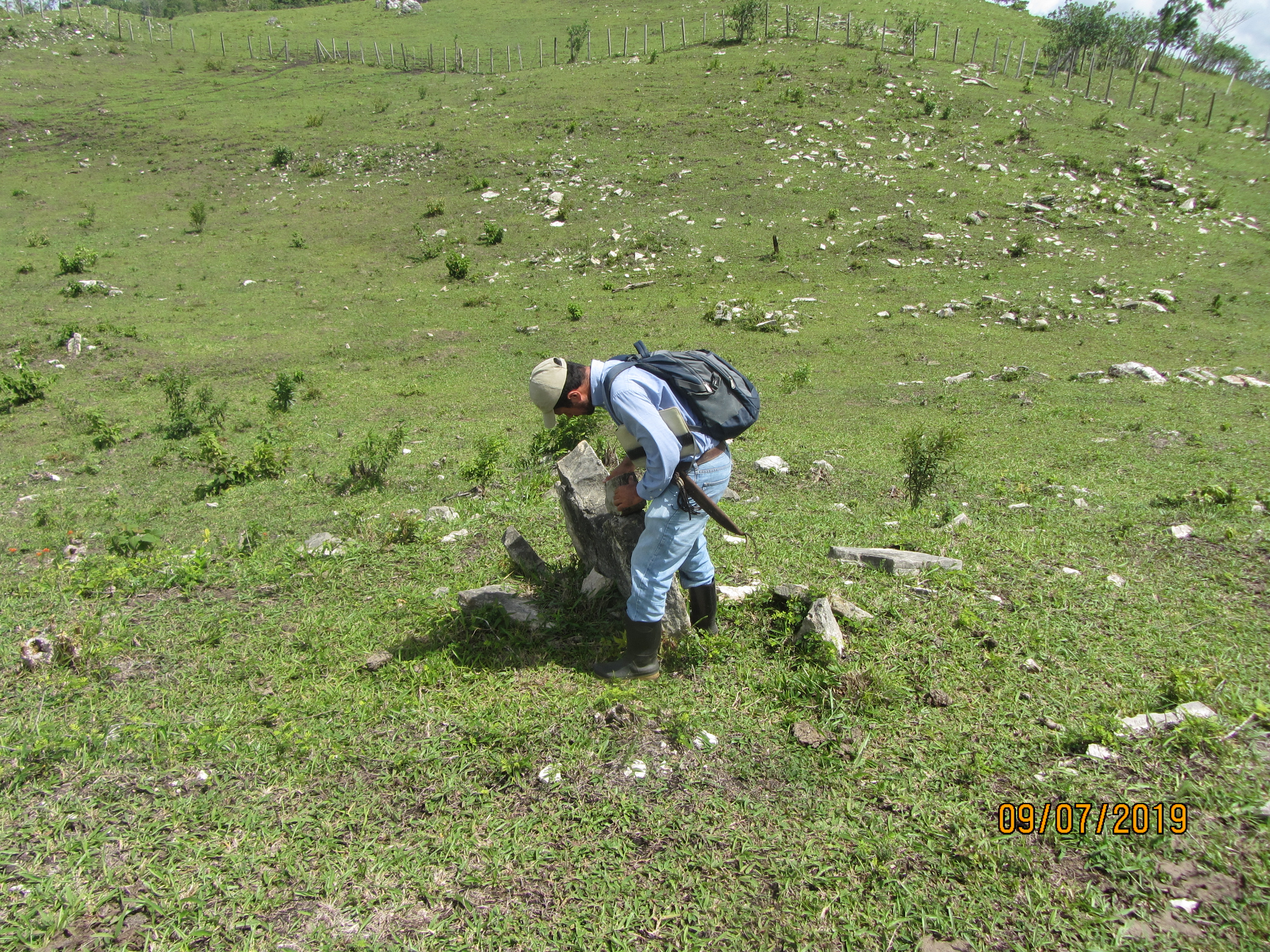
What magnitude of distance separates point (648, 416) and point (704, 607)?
1.45 meters

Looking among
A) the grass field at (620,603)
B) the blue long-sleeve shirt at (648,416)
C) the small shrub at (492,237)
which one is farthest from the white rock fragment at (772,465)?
the small shrub at (492,237)

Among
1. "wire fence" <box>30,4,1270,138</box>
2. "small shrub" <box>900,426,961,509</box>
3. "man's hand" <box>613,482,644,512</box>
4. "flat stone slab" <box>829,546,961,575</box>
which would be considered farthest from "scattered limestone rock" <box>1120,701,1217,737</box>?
"wire fence" <box>30,4,1270,138</box>

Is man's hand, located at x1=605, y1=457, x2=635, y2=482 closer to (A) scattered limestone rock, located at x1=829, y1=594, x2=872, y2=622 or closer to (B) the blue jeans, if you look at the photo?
(B) the blue jeans

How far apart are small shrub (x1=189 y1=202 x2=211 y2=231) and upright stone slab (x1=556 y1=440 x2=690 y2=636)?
79.3 feet

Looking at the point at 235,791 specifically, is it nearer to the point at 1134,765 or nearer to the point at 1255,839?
the point at 1134,765

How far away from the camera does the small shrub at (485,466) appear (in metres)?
7.57

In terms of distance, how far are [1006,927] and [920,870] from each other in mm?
338

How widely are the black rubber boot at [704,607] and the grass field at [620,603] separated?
201 mm

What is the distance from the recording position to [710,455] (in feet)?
12.5

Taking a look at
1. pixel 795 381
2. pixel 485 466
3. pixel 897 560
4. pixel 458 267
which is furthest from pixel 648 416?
pixel 458 267

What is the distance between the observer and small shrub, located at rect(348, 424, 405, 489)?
26.3 feet

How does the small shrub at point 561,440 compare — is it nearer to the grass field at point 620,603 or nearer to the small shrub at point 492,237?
the grass field at point 620,603

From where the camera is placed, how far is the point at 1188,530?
552 centimetres

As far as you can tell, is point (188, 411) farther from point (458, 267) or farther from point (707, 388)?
point (707, 388)
